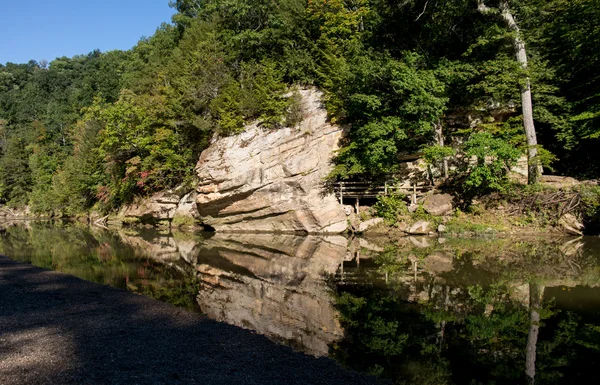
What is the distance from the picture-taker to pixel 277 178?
75.6 feet

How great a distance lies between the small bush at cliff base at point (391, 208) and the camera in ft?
71.0

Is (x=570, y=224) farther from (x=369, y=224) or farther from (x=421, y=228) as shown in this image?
(x=369, y=224)

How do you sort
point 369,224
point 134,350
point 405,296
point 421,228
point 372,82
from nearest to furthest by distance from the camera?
point 134,350, point 405,296, point 421,228, point 372,82, point 369,224

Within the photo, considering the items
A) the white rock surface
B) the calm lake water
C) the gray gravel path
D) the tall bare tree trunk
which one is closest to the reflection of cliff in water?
the calm lake water

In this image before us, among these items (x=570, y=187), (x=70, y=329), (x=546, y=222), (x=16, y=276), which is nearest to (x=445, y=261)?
(x=546, y=222)

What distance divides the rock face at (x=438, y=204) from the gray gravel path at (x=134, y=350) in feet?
52.0

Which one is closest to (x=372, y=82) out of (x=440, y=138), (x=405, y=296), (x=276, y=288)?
(x=440, y=138)

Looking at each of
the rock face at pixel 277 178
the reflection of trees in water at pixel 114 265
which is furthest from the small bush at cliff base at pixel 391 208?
the reflection of trees in water at pixel 114 265

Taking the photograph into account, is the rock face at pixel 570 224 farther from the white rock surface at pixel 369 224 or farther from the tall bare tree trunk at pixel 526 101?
the white rock surface at pixel 369 224

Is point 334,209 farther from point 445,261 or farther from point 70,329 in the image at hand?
point 70,329

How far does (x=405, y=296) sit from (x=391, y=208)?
1240 centimetres

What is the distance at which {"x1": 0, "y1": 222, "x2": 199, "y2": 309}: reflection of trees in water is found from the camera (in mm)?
11383

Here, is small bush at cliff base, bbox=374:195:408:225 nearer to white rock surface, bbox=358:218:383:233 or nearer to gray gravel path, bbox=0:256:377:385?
white rock surface, bbox=358:218:383:233

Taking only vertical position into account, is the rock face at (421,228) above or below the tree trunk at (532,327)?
above
